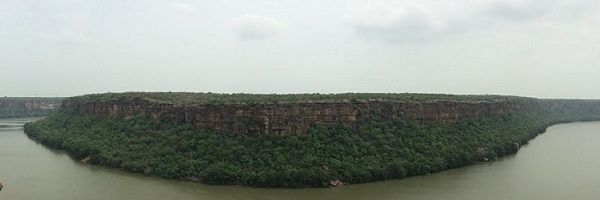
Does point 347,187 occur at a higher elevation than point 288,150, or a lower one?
lower

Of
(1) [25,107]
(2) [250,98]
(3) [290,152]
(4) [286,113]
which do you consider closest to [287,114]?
(4) [286,113]

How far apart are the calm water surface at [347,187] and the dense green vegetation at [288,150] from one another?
0.79 meters

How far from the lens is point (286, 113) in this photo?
32.9 metres

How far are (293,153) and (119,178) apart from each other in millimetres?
10134

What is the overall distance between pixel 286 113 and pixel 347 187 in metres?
6.50

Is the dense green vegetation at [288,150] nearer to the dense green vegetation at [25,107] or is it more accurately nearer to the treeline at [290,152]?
the treeline at [290,152]

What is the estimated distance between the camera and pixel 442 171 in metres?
33.8

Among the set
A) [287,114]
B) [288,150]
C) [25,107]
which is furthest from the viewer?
[25,107]

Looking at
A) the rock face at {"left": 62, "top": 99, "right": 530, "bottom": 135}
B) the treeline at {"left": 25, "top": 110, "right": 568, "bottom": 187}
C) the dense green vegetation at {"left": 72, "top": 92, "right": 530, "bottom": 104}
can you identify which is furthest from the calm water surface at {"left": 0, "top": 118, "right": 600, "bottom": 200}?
the dense green vegetation at {"left": 72, "top": 92, "right": 530, "bottom": 104}

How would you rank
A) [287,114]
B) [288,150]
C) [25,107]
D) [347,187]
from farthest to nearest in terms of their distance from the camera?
[25,107], [287,114], [288,150], [347,187]

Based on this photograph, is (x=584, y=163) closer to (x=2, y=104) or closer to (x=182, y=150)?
(x=182, y=150)

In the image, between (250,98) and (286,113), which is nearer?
(286,113)

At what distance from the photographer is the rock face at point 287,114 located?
32.6m

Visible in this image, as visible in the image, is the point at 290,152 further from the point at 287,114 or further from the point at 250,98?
the point at 250,98
